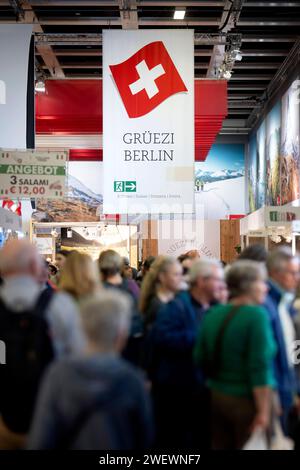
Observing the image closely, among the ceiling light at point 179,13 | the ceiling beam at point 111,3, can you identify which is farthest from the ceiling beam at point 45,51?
the ceiling light at point 179,13

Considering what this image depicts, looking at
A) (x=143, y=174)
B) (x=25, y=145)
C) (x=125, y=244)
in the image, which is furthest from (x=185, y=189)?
(x=125, y=244)

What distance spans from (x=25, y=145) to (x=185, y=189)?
2.20m

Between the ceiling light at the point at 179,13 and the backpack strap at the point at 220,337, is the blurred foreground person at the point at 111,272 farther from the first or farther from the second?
the ceiling light at the point at 179,13

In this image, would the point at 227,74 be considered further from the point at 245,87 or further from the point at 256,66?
the point at 245,87

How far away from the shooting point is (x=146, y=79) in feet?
32.1

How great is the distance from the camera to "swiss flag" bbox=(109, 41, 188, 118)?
9719 millimetres

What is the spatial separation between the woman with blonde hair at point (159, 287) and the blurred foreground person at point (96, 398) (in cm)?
189

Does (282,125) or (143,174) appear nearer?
(143,174)

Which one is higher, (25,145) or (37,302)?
(25,145)

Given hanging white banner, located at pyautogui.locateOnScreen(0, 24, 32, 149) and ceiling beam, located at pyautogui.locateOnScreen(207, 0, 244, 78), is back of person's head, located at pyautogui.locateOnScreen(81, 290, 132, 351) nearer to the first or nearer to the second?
hanging white banner, located at pyautogui.locateOnScreen(0, 24, 32, 149)

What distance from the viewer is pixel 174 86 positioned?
9.75 metres

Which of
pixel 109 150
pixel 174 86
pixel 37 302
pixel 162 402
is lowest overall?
pixel 162 402
